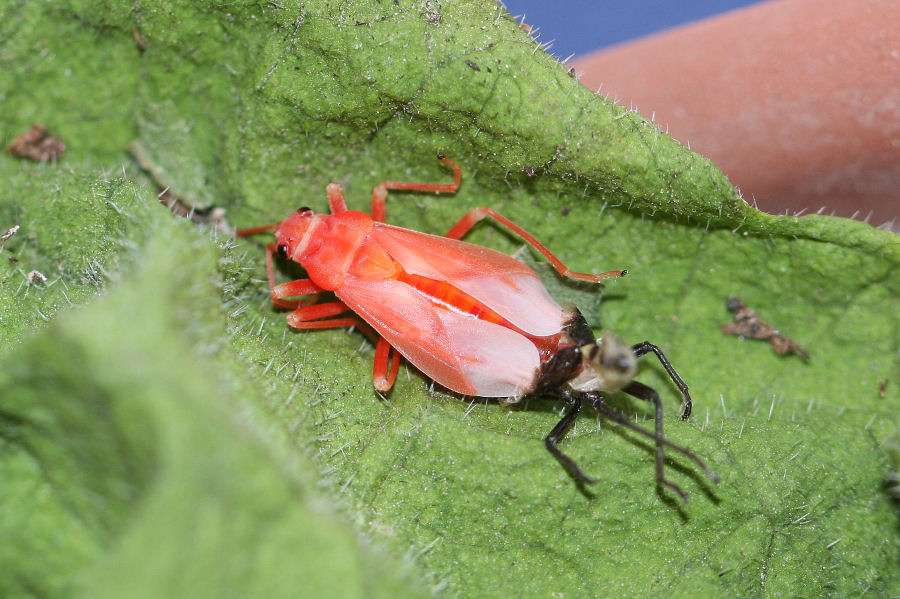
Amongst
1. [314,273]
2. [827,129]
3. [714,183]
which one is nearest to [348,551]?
[314,273]

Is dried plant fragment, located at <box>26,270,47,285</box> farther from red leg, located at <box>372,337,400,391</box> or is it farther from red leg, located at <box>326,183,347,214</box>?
red leg, located at <box>372,337,400,391</box>

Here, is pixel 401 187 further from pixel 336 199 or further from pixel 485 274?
pixel 485 274

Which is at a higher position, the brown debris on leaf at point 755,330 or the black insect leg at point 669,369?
the black insect leg at point 669,369

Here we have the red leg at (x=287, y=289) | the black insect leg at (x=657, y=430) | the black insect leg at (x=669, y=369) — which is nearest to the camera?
the black insect leg at (x=657, y=430)

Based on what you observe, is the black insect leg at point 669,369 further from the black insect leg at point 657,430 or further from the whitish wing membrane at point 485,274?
the whitish wing membrane at point 485,274

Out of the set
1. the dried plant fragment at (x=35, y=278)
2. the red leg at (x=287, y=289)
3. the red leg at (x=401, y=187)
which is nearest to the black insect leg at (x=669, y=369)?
the red leg at (x=401, y=187)

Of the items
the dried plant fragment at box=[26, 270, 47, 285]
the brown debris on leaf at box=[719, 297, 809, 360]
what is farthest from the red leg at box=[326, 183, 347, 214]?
the brown debris on leaf at box=[719, 297, 809, 360]
